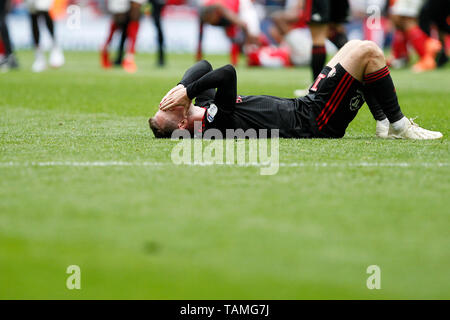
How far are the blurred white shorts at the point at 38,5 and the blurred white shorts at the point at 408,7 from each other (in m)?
6.00

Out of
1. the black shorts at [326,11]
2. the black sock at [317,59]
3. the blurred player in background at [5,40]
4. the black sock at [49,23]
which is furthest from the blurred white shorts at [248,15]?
the black sock at [317,59]

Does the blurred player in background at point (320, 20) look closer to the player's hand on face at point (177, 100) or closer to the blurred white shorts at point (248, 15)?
the player's hand on face at point (177, 100)

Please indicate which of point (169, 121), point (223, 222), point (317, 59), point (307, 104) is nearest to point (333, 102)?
point (307, 104)

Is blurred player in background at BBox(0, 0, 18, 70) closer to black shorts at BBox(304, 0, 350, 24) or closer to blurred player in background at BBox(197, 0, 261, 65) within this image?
blurred player in background at BBox(197, 0, 261, 65)

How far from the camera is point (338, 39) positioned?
9133 millimetres

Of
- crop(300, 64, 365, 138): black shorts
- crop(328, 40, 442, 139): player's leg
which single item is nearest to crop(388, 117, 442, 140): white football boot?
crop(328, 40, 442, 139): player's leg

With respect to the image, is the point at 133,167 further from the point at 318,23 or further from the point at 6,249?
the point at 318,23

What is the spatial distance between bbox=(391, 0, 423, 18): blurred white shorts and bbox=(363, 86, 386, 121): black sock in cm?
857

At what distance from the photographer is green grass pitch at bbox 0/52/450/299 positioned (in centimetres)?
238

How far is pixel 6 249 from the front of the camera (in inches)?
104

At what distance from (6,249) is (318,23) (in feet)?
18.8

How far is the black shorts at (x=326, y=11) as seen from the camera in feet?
25.5
